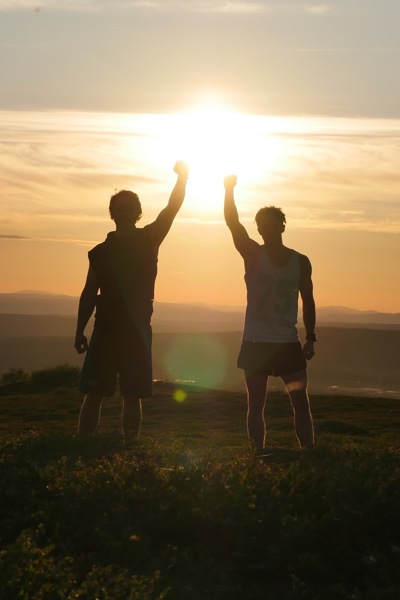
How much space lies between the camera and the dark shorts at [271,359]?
8.33m

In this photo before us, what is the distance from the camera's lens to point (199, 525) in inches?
259

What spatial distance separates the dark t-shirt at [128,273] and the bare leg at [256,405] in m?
1.10

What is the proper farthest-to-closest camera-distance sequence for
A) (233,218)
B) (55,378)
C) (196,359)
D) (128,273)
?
(196,359)
(55,378)
(128,273)
(233,218)

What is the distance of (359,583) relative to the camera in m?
5.79

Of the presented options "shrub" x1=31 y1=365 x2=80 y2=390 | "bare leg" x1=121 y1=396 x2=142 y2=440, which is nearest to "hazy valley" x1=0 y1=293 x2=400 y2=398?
"shrub" x1=31 y1=365 x2=80 y2=390

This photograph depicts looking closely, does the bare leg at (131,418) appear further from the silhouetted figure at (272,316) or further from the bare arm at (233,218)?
the bare arm at (233,218)

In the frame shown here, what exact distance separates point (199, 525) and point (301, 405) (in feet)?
7.05

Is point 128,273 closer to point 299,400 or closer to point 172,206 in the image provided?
point 172,206

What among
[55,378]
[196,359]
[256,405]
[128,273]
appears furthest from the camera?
[196,359]

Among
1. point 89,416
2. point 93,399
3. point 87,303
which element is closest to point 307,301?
point 87,303

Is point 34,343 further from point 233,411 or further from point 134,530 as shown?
point 134,530

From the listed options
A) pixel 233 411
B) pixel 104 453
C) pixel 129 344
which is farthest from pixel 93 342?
pixel 233 411

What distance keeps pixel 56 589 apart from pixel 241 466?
240cm

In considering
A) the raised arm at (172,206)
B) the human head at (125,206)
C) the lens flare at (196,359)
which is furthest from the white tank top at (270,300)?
the lens flare at (196,359)
